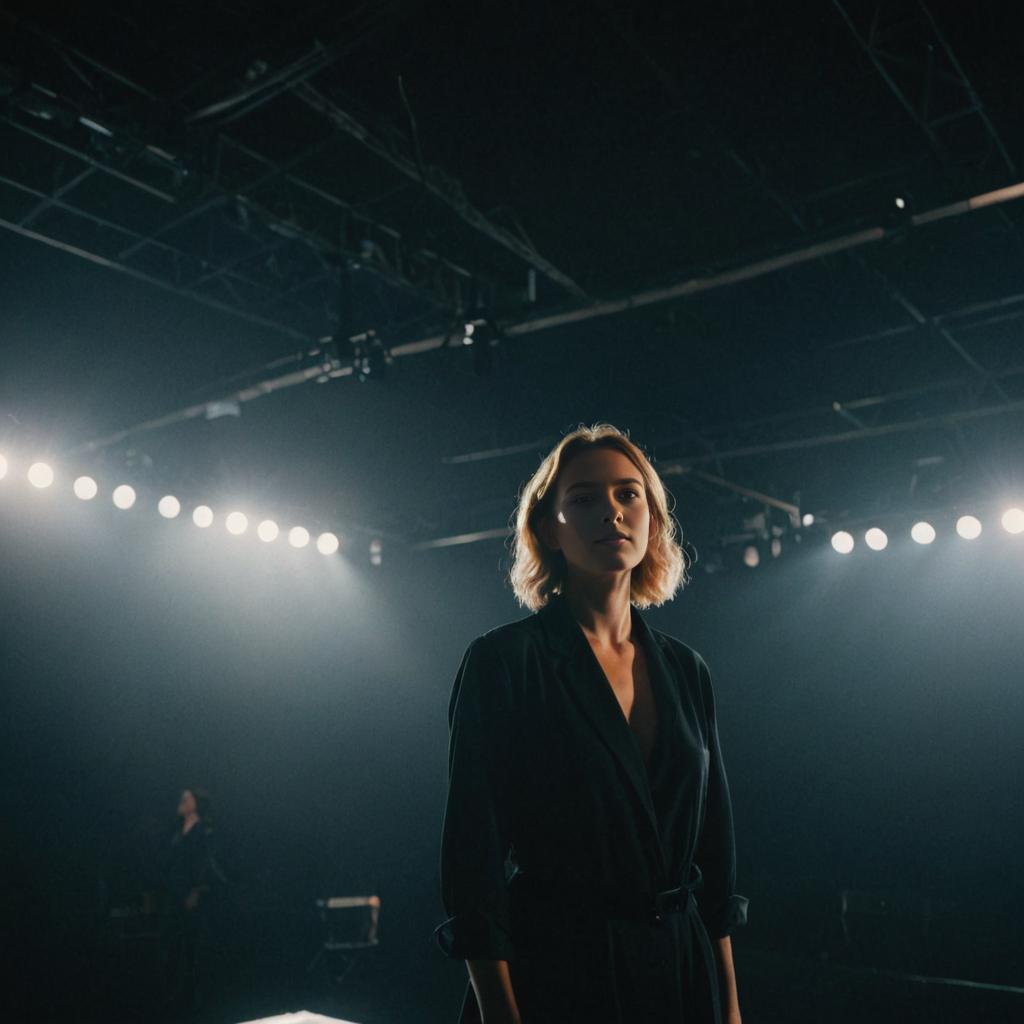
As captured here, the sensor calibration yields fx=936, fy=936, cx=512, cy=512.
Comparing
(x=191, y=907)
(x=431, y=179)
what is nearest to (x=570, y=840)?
(x=431, y=179)

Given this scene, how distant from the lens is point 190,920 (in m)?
7.59

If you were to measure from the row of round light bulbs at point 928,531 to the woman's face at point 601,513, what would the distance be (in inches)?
300

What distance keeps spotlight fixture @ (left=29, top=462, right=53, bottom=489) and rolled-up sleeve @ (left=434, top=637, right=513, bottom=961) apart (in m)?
7.47

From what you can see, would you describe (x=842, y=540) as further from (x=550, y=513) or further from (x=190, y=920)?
(x=550, y=513)

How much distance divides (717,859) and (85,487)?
794 cm

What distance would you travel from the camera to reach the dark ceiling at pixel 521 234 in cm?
454

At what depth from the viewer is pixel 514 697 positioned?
1.26 metres

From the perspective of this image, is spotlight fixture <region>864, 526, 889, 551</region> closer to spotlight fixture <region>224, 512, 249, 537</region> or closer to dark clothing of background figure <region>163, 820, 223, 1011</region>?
spotlight fixture <region>224, 512, 249, 537</region>

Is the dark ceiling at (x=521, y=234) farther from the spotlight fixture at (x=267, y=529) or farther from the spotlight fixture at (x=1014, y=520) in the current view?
the spotlight fixture at (x=267, y=529)

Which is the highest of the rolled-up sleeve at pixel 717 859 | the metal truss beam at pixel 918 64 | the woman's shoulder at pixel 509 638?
the metal truss beam at pixel 918 64

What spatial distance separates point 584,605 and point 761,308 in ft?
19.7

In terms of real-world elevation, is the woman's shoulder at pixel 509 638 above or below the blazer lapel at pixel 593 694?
above

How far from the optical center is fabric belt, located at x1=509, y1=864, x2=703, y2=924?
115cm

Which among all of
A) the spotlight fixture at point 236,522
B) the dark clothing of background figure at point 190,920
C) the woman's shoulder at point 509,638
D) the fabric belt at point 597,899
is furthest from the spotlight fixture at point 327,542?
the fabric belt at point 597,899
